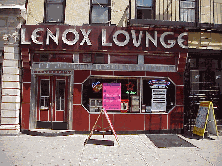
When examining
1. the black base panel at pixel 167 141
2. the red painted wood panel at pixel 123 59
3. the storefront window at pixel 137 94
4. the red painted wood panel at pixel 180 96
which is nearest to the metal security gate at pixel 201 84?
the red painted wood panel at pixel 180 96

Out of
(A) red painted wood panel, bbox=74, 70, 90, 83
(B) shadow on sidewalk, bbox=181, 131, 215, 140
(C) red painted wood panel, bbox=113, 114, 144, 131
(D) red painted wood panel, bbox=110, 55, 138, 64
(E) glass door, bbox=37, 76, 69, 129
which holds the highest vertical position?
(D) red painted wood panel, bbox=110, 55, 138, 64

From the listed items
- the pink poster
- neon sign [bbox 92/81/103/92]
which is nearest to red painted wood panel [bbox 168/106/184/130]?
the pink poster

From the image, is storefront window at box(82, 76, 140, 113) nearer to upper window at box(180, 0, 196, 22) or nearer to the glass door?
the glass door

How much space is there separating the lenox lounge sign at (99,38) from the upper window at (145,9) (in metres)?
1.06

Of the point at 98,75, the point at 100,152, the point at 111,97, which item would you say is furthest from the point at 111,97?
the point at 100,152

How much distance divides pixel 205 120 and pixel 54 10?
26.9ft

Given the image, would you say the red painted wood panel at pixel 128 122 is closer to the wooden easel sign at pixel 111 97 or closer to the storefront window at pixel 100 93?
the storefront window at pixel 100 93

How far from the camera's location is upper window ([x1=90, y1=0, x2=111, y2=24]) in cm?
1073

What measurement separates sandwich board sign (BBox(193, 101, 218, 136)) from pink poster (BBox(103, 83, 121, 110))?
3418mm

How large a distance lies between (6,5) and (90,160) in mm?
7577

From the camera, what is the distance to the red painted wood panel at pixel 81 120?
1008 centimetres

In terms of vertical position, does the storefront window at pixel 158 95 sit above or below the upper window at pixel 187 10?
below

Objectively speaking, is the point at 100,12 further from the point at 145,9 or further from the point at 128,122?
the point at 128,122

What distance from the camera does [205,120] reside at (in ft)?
30.5
